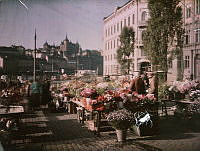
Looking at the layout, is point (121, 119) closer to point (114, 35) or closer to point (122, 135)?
point (122, 135)

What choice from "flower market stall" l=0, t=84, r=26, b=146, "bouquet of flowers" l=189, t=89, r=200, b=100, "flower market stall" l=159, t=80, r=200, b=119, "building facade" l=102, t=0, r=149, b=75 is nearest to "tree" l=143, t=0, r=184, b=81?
"building facade" l=102, t=0, r=149, b=75

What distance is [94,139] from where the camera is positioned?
6.19m

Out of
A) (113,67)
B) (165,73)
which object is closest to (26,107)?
(113,67)

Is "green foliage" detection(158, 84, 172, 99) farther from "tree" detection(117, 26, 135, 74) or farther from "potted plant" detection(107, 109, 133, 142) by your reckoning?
"potted plant" detection(107, 109, 133, 142)

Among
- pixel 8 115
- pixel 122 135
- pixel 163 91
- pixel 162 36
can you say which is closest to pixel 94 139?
pixel 122 135

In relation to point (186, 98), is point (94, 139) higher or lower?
lower

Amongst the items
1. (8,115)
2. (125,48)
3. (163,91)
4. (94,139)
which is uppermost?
(125,48)

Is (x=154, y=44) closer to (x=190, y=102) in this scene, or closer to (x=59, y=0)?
(x=190, y=102)

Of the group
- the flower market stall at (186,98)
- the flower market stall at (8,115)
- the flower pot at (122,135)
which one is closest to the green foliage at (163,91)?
the flower market stall at (186,98)

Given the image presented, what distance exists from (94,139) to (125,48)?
3870mm

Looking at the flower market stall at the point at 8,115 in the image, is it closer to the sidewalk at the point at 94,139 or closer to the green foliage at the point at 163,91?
the sidewalk at the point at 94,139

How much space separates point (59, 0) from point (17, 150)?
323 cm

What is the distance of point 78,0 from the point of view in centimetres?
573

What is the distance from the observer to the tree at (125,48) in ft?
27.5
